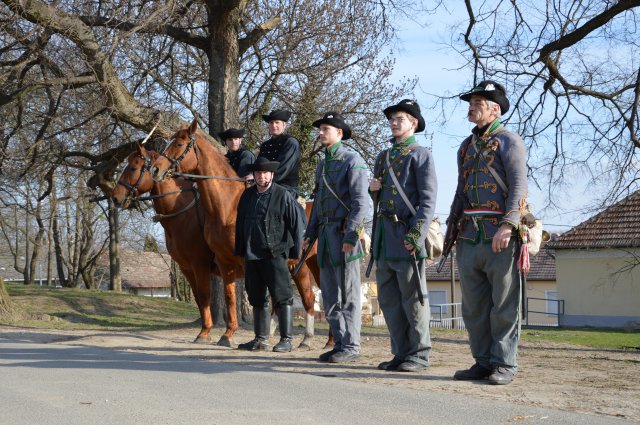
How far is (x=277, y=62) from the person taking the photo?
20.1 m

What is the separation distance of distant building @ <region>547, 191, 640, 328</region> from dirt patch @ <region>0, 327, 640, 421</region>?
63.4ft

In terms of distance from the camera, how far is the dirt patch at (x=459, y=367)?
6434 mm

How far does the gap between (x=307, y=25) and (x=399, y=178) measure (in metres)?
12.9

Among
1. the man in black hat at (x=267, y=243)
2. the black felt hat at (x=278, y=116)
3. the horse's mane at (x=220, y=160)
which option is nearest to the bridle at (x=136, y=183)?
the horse's mane at (x=220, y=160)

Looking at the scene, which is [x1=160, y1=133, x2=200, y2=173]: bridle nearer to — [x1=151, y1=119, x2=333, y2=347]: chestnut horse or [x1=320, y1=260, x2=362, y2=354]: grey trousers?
[x1=151, y1=119, x2=333, y2=347]: chestnut horse

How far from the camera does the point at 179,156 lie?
11109 mm

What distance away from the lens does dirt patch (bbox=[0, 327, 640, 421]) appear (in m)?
6.43

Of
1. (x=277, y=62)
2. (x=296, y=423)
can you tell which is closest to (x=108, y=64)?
(x=277, y=62)

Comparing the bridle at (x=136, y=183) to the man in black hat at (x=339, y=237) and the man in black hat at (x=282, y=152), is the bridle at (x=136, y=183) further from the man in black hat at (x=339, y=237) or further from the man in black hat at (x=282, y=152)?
the man in black hat at (x=339, y=237)

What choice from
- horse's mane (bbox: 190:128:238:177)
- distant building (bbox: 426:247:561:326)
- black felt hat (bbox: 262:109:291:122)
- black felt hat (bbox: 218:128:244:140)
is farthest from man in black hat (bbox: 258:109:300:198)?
distant building (bbox: 426:247:561:326)

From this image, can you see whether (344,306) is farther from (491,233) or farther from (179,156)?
(179,156)

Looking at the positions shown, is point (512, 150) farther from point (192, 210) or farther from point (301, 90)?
point (301, 90)

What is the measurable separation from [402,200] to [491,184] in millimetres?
933

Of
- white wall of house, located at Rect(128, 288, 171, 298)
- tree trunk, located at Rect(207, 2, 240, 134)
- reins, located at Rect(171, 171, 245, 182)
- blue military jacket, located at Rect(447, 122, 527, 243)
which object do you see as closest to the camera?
blue military jacket, located at Rect(447, 122, 527, 243)
